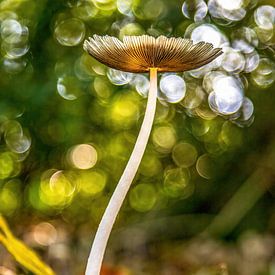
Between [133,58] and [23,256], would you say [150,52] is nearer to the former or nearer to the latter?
[133,58]

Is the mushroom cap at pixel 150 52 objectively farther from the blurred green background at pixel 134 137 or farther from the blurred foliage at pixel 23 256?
the blurred green background at pixel 134 137

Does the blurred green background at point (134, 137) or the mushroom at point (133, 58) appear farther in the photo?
the blurred green background at point (134, 137)

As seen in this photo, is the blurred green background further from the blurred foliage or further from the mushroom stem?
the mushroom stem

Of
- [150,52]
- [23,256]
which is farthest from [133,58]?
[23,256]

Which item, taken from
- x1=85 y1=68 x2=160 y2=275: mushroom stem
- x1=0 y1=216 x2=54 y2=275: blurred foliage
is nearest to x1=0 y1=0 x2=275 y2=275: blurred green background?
x1=0 y1=216 x2=54 y2=275: blurred foliage

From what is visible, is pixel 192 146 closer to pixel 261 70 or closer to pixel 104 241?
pixel 261 70

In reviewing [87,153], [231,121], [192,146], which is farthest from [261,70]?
[87,153]

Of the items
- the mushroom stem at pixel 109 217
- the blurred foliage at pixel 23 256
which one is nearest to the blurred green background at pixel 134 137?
the blurred foliage at pixel 23 256
